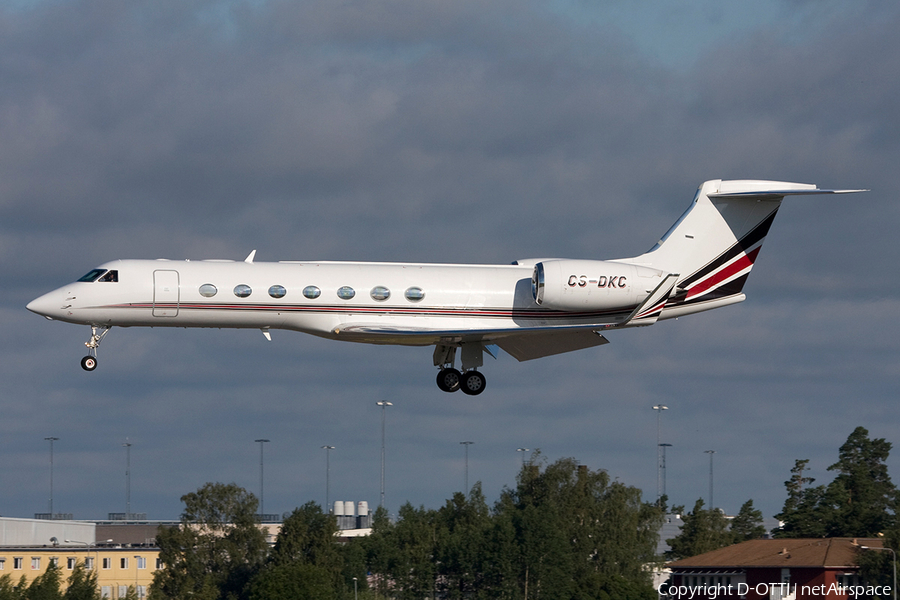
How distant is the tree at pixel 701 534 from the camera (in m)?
90.3

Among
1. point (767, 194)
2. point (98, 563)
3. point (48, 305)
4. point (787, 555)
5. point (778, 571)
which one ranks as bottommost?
point (778, 571)

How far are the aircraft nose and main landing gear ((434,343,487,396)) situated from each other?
9.81 meters

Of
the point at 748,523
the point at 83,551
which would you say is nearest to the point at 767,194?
the point at 83,551

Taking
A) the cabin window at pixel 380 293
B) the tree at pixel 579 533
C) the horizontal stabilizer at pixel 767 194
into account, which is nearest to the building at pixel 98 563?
the tree at pixel 579 533

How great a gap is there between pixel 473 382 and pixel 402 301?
11.5 feet

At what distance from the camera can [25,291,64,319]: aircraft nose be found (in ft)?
107

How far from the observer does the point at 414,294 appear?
32.9 metres

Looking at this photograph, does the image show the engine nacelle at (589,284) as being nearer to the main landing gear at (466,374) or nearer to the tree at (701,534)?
the main landing gear at (466,374)

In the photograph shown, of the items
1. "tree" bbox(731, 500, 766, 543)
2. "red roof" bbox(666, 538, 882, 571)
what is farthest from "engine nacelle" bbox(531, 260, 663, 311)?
"tree" bbox(731, 500, 766, 543)

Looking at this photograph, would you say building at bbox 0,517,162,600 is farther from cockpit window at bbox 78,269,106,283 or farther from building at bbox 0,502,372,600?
cockpit window at bbox 78,269,106,283

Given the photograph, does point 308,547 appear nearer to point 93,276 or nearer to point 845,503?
point 845,503

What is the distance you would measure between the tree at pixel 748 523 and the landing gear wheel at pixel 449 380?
67.4 m

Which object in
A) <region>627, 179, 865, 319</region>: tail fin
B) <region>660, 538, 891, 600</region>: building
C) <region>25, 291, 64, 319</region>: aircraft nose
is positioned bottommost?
<region>660, 538, 891, 600</region>: building

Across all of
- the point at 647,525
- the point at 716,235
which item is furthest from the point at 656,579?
the point at 716,235
